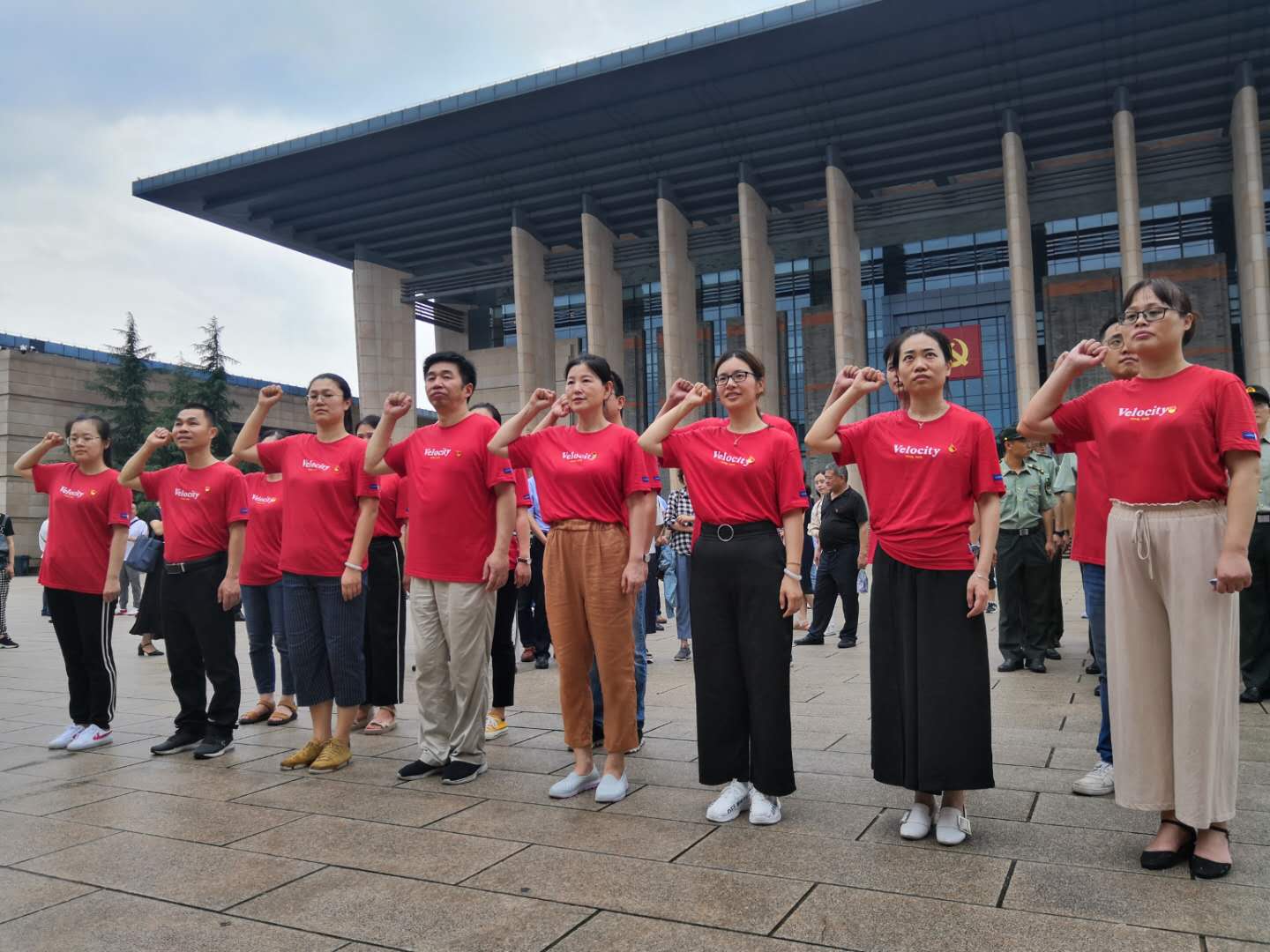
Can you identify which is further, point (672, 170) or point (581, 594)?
point (672, 170)

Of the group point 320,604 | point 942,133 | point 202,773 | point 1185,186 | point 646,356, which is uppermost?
point 942,133

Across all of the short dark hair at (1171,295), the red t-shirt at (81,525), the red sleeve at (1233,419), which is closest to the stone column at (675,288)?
the red t-shirt at (81,525)

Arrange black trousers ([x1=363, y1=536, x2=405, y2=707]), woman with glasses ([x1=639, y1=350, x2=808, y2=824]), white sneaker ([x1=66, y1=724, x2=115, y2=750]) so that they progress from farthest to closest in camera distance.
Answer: black trousers ([x1=363, y1=536, x2=405, y2=707]), white sneaker ([x1=66, y1=724, x2=115, y2=750]), woman with glasses ([x1=639, y1=350, x2=808, y2=824])

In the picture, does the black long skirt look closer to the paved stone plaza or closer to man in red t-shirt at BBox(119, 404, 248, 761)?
the paved stone plaza

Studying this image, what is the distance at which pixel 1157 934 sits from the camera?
2.76 m

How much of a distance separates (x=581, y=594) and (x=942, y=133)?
102 ft

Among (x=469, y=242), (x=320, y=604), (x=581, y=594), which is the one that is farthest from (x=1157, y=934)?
(x=469, y=242)

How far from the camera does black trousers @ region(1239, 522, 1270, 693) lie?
6.29m

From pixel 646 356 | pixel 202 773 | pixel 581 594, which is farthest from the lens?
pixel 646 356

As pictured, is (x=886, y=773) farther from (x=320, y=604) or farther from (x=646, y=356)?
(x=646, y=356)

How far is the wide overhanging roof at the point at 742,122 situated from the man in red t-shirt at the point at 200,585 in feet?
88.2

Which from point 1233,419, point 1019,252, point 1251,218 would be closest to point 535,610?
point 1233,419

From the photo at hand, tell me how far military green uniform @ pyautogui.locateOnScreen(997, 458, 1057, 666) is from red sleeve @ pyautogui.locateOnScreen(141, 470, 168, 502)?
6460mm

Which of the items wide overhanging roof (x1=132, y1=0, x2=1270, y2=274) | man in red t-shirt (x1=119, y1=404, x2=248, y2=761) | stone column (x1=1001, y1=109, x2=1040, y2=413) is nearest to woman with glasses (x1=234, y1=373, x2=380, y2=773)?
man in red t-shirt (x1=119, y1=404, x2=248, y2=761)
